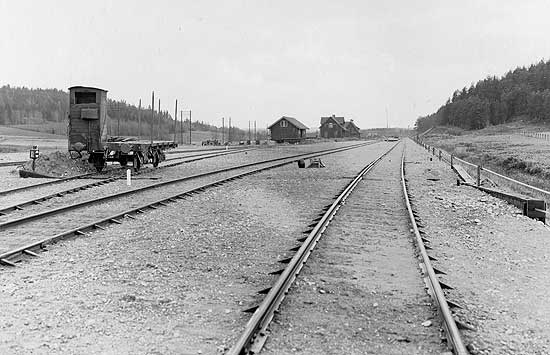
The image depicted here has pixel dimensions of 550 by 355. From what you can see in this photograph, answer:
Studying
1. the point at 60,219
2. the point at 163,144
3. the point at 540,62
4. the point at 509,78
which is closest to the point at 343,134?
the point at 509,78

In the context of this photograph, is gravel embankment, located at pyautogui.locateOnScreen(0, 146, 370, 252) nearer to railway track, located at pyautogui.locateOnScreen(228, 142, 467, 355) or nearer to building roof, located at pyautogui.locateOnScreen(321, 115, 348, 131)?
railway track, located at pyautogui.locateOnScreen(228, 142, 467, 355)

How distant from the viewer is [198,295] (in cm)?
592

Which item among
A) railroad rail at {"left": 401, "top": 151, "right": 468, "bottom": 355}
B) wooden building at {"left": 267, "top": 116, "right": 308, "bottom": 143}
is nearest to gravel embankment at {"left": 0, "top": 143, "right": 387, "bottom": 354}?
railroad rail at {"left": 401, "top": 151, "right": 468, "bottom": 355}

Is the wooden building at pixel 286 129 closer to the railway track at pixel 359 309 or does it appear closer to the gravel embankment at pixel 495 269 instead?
the gravel embankment at pixel 495 269

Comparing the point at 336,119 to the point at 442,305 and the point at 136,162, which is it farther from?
the point at 442,305

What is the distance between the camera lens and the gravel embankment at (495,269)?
482 cm

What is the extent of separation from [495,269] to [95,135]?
64.1 ft

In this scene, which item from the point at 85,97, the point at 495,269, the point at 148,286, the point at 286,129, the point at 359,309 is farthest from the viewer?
the point at 286,129

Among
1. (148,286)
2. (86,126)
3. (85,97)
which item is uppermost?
(85,97)

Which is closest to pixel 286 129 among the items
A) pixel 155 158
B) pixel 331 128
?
pixel 331 128

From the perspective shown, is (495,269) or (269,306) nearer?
(269,306)

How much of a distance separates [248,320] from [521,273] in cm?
421

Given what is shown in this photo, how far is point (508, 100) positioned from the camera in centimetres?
14550

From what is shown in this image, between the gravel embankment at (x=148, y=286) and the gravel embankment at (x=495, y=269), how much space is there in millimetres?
2312
